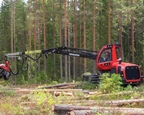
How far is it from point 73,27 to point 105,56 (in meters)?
21.7

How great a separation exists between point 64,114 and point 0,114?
81.9 inches

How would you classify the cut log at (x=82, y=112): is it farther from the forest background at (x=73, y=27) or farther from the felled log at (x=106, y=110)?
the forest background at (x=73, y=27)

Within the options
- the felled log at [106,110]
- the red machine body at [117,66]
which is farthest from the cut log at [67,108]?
the red machine body at [117,66]

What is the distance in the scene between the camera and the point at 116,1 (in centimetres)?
3038

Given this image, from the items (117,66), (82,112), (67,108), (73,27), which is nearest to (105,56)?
(117,66)

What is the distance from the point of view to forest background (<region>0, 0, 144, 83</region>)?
31.1 m

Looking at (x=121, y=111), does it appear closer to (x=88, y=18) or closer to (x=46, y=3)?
(x=88, y=18)

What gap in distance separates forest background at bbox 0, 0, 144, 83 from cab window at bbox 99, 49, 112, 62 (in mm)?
12745

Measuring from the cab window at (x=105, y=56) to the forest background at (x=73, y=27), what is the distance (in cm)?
1275

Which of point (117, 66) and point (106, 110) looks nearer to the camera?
point (106, 110)

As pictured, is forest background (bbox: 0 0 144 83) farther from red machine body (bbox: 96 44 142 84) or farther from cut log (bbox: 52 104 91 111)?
cut log (bbox: 52 104 91 111)

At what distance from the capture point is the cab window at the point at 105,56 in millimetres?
16411

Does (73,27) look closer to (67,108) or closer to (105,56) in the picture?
(105,56)

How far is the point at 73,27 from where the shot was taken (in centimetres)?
3797
